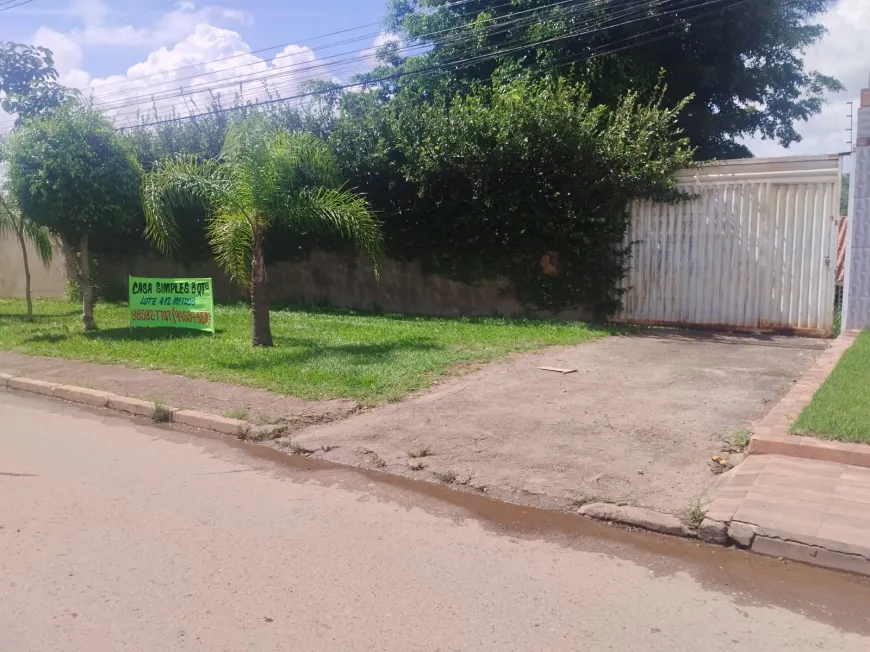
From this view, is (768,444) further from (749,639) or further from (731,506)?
(749,639)

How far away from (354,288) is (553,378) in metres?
8.44

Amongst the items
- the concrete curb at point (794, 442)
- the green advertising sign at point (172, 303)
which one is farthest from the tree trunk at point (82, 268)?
the concrete curb at point (794, 442)

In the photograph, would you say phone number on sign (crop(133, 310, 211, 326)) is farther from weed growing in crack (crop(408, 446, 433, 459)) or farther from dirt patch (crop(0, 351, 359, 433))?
weed growing in crack (crop(408, 446, 433, 459))

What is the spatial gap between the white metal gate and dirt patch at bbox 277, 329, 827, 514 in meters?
1.82

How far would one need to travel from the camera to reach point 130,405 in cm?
827

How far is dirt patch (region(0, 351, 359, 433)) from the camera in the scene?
761cm

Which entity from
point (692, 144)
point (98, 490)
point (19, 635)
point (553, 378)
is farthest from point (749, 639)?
point (692, 144)

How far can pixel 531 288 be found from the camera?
13789 mm

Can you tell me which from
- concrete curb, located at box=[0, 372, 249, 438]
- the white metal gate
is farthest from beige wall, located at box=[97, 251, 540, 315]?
concrete curb, located at box=[0, 372, 249, 438]

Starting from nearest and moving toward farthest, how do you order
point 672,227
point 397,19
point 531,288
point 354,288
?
point 672,227, point 531,288, point 354,288, point 397,19

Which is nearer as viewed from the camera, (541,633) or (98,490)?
(541,633)

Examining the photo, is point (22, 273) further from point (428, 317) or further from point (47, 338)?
point (428, 317)

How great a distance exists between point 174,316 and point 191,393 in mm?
4371

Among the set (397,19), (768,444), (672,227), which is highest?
(397,19)
